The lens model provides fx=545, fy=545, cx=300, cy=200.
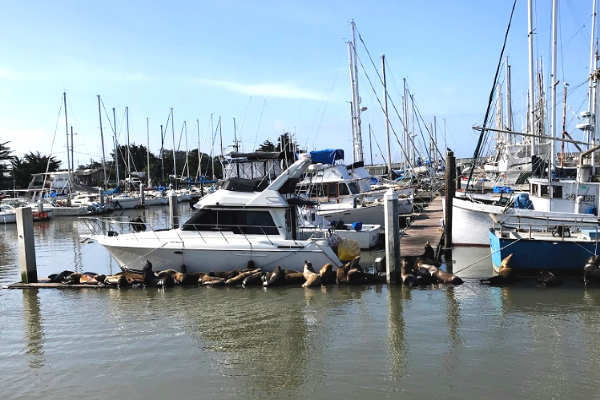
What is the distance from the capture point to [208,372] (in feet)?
30.8

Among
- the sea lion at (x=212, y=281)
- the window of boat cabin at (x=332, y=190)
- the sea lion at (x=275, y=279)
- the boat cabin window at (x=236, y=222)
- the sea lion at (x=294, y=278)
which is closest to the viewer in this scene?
the sea lion at (x=275, y=279)

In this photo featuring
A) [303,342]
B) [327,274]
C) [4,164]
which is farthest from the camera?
[4,164]

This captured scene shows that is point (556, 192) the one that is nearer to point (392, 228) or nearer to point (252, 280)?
point (392, 228)

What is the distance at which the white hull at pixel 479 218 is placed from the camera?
1831cm

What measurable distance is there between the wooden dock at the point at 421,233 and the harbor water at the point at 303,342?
9.65ft

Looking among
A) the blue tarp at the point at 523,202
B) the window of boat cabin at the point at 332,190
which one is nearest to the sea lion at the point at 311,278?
the blue tarp at the point at 523,202

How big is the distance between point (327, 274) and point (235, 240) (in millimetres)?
2803

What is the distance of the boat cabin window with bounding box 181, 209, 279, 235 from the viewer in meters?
15.5

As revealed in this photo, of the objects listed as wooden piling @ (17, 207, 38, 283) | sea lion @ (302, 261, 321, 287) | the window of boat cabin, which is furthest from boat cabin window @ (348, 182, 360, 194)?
wooden piling @ (17, 207, 38, 283)

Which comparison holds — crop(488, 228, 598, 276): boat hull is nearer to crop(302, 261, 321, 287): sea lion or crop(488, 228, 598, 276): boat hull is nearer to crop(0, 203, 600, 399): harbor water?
crop(0, 203, 600, 399): harbor water

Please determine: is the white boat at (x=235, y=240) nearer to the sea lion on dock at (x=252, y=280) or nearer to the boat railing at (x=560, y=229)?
the sea lion on dock at (x=252, y=280)

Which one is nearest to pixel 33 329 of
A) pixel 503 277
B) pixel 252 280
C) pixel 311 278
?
pixel 252 280

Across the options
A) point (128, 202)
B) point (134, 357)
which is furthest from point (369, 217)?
point (128, 202)

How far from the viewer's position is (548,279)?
45.4 feet
